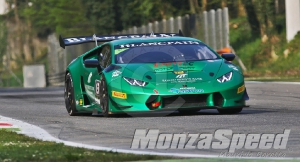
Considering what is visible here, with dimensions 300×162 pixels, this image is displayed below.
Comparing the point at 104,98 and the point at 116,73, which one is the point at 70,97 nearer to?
the point at 104,98

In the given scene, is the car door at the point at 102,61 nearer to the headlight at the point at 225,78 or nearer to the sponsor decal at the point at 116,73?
the sponsor decal at the point at 116,73

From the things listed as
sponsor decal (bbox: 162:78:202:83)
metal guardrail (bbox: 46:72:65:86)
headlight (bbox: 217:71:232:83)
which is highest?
sponsor decal (bbox: 162:78:202:83)

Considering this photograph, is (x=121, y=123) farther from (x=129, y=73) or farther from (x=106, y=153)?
(x=106, y=153)

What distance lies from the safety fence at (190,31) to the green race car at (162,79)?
22472 mm

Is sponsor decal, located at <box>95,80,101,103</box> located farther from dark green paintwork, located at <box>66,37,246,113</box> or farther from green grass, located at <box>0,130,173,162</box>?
green grass, located at <box>0,130,173,162</box>

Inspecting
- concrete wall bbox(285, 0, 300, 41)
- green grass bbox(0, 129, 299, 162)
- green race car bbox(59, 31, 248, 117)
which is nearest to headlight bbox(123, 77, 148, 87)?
green race car bbox(59, 31, 248, 117)

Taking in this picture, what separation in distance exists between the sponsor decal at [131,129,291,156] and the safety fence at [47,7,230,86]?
2650 cm

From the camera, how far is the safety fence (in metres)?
38.3

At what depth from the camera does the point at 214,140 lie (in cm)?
1026

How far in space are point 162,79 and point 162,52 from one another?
3.52 feet

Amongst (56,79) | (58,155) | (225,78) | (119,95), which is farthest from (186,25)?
(58,155)

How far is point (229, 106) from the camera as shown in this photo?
45.3 ft

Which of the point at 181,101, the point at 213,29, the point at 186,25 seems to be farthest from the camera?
the point at 186,25

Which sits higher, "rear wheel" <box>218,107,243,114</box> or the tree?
"rear wheel" <box>218,107,243,114</box>
